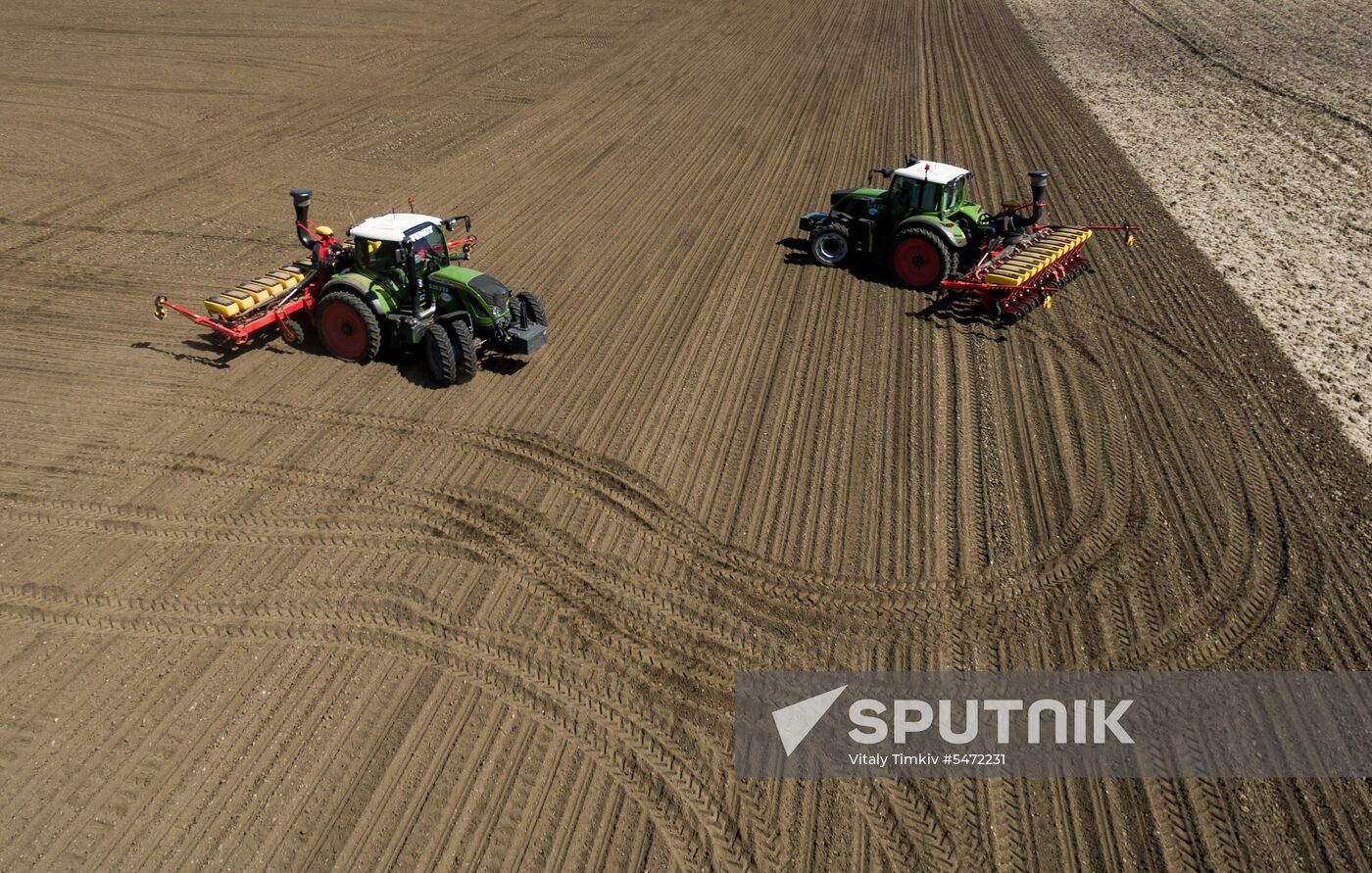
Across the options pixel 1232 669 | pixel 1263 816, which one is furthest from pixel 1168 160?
pixel 1263 816

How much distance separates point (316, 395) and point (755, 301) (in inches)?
263

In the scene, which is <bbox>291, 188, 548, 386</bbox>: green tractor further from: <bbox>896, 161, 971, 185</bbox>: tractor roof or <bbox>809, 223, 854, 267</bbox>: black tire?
<bbox>896, 161, 971, 185</bbox>: tractor roof

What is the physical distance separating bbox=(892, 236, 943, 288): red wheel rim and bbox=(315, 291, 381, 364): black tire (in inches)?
320

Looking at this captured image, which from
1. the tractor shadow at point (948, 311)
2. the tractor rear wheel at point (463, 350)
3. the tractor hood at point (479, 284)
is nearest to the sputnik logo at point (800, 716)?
the tractor rear wheel at point (463, 350)

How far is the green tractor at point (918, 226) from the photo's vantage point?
14.1 meters

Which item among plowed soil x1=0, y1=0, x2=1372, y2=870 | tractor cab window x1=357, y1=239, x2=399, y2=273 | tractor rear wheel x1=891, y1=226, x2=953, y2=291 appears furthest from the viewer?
tractor rear wheel x1=891, y1=226, x2=953, y2=291

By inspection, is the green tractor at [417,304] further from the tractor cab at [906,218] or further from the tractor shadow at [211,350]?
the tractor cab at [906,218]

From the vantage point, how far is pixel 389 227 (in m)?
11.9

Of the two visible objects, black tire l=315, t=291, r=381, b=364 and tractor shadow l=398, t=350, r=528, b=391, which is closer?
black tire l=315, t=291, r=381, b=364

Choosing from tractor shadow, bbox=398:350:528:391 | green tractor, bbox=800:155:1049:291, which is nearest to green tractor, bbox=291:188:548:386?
tractor shadow, bbox=398:350:528:391

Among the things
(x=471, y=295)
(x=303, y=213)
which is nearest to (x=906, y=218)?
(x=471, y=295)

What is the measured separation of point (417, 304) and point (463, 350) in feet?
3.14

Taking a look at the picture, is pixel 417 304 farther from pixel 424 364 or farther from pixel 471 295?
pixel 424 364

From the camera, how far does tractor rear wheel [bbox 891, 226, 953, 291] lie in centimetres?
1400
